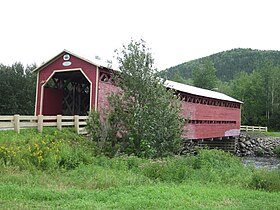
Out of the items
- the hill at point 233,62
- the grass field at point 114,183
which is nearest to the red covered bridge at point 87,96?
the grass field at point 114,183

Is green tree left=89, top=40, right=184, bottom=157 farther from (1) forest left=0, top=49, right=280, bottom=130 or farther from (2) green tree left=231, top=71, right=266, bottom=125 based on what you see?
(2) green tree left=231, top=71, right=266, bottom=125

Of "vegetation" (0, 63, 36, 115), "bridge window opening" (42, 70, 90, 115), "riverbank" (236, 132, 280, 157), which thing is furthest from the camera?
"riverbank" (236, 132, 280, 157)

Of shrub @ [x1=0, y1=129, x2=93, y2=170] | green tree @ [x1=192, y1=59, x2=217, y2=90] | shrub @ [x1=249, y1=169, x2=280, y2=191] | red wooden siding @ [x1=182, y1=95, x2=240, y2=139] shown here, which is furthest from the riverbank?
shrub @ [x1=0, y1=129, x2=93, y2=170]

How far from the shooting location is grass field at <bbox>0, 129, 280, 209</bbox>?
18.3 ft

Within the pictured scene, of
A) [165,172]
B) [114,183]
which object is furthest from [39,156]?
[165,172]

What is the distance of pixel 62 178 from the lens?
7.71m

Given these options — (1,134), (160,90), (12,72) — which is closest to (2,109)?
(12,72)

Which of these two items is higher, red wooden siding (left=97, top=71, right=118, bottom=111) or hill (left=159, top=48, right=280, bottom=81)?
hill (left=159, top=48, right=280, bottom=81)

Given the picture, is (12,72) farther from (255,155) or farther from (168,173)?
(168,173)

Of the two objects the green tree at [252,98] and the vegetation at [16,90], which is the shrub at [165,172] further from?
the green tree at [252,98]

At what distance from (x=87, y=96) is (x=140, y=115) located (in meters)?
12.0

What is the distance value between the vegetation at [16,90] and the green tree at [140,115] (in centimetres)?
2060

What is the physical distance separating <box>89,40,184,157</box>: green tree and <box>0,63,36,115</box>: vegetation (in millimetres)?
20604

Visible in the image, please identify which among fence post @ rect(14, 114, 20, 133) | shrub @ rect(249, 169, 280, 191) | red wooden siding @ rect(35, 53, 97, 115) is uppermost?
red wooden siding @ rect(35, 53, 97, 115)
